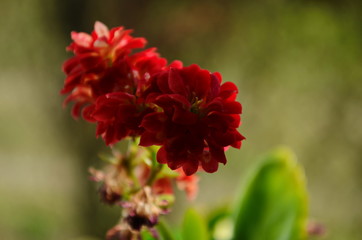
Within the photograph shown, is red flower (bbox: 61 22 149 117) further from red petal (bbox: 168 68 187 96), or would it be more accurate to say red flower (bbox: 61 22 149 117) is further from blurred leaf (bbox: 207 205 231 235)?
blurred leaf (bbox: 207 205 231 235)

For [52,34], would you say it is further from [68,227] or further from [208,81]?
[208,81]

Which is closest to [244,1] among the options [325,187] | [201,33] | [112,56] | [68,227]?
[201,33]

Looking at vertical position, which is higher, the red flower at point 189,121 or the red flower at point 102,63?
the red flower at point 102,63

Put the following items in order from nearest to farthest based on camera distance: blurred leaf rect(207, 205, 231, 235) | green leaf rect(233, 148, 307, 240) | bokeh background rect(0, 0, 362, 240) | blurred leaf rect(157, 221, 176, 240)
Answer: blurred leaf rect(157, 221, 176, 240) < green leaf rect(233, 148, 307, 240) < blurred leaf rect(207, 205, 231, 235) < bokeh background rect(0, 0, 362, 240)

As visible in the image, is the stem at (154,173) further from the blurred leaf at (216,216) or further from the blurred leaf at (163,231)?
the blurred leaf at (216,216)

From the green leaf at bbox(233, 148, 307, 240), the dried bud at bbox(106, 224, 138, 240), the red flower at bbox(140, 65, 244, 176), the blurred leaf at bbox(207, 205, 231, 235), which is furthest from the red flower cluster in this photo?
the blurred leaf at bbox(207, 205, 231, 235)

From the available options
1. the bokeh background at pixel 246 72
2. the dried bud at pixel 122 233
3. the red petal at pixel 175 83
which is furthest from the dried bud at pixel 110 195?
the bokeh background at pixel 246 72
